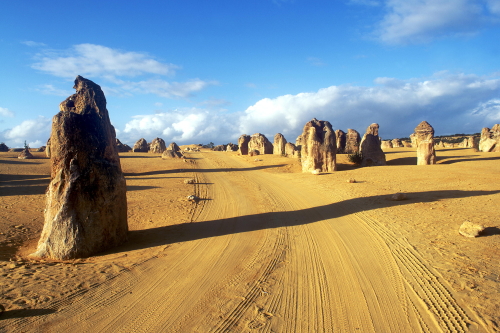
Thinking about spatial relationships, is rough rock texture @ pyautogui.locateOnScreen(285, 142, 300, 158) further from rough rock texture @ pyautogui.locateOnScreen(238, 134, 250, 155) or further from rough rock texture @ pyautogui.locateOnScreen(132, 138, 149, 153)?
rough rock texture @ pyautogui.locateOnScreen(132, 138, 149, 153)

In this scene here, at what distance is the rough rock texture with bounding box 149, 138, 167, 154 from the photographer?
44.7 m

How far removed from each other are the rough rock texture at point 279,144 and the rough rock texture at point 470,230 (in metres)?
32.2

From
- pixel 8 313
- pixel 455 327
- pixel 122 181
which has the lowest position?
pixel 455 327

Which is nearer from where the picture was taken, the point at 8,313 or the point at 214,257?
the point at 8,313

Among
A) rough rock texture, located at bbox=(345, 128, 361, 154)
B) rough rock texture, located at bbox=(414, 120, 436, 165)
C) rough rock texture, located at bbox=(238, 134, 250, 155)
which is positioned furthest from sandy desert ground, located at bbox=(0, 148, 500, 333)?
rough rock texture, located at bbox=(238, 134, 250, 155)

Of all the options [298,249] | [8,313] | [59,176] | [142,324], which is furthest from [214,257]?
[59,176]

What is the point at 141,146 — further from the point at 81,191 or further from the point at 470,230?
the point at 470,230

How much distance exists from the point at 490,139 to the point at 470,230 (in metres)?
35.0

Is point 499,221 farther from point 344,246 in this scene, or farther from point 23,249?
point 23,249

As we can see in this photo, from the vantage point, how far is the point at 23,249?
24.6 feet

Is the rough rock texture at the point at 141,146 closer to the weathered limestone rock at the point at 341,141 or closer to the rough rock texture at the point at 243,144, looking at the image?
the rough rock texture at the point at 243,144

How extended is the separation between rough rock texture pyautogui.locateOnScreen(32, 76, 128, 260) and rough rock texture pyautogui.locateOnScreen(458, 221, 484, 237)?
8.86m

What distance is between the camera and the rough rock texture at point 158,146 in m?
44.7

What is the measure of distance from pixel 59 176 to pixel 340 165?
873 inches
